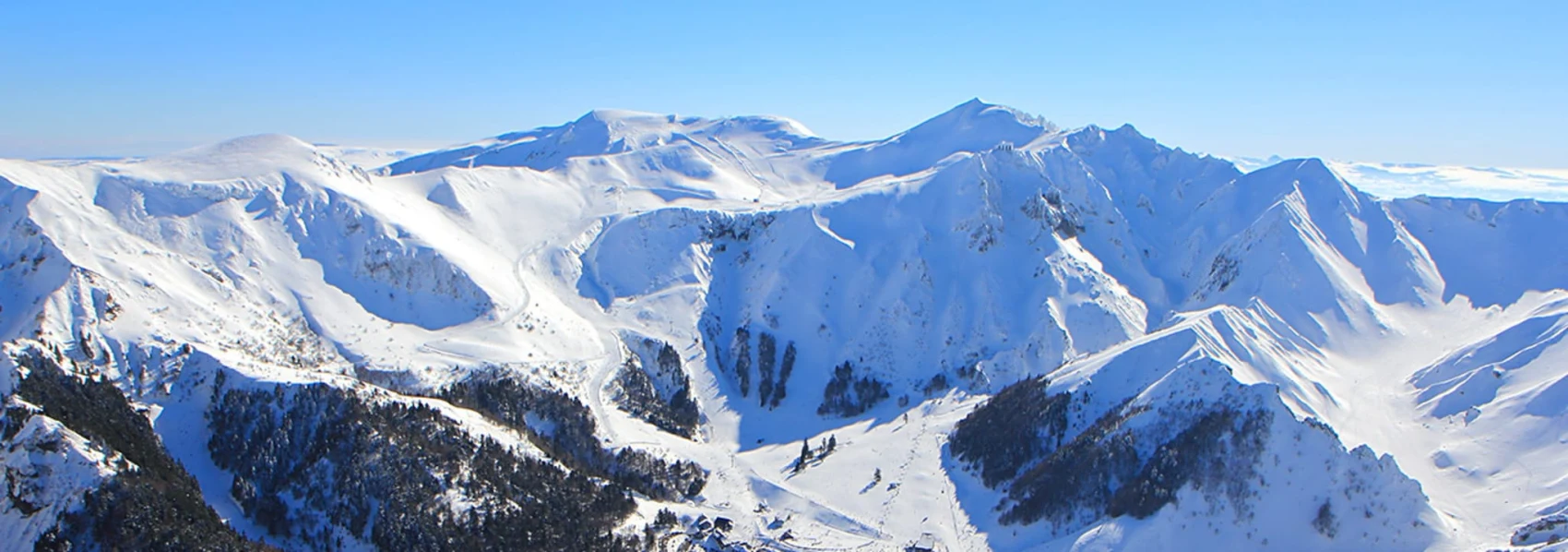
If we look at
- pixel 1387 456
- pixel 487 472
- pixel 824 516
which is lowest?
pixel 824 516

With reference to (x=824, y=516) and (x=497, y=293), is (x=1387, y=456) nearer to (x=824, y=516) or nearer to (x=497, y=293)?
(x=824, y=516)

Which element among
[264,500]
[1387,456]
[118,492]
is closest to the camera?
[118,492]

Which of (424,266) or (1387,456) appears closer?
(1387,456)

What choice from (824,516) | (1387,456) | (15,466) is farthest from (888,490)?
(15,466)

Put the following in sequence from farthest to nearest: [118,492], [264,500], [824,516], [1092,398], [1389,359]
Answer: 1. [1389,359]
2. [1092,398]
3. [824,516]
4. [264,500]
5. [118,492]

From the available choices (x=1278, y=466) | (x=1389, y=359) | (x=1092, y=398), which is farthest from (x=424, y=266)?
(x=1389, y=359)

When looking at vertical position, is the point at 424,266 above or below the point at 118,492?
above

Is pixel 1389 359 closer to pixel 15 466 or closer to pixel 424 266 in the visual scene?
pixel 424 266
